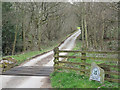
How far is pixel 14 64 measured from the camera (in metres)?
12.7

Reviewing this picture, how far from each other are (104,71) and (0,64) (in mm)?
8459

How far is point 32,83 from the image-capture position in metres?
7.73

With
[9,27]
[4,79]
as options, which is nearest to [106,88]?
[4,79]

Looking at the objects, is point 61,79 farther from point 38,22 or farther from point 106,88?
point 38,22

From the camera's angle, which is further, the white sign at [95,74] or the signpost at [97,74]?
the white sign at [95,74]

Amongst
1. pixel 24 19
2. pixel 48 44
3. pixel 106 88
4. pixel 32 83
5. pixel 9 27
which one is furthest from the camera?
pixel 48 44

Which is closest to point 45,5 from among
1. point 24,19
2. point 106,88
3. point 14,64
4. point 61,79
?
point 24,19

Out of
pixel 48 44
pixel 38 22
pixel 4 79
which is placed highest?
pixel 38 22

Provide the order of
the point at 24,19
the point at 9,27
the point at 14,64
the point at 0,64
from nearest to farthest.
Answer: the point at 0,64, the point at 14,64, the point at 24,19, the point at 9,27

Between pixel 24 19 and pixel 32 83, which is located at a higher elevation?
pixel 24 19

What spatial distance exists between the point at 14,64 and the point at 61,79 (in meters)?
6.91

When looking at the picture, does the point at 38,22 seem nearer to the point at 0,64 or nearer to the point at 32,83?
the point at 0,64

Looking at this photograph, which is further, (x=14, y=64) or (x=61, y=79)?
(x=14, y=64)

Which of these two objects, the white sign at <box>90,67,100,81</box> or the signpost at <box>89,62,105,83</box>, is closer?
the signpost at <box>89,62,105,83</box>
